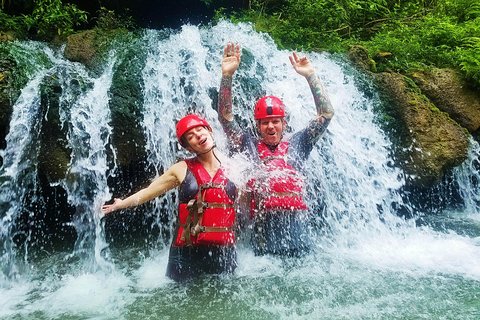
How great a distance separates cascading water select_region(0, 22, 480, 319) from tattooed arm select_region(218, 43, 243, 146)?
345 mm

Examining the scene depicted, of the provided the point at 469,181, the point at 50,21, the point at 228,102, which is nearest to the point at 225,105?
the point at 228,102

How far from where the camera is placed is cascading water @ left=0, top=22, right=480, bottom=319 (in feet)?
11.3

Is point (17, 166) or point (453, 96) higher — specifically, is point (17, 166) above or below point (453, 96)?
below

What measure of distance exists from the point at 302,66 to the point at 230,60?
808 millimetres

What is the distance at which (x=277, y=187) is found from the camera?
398 cm

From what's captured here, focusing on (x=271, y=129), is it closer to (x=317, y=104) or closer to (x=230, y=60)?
(x=317, y=104)

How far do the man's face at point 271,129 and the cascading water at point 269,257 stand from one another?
451mm

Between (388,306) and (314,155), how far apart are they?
2447 mm

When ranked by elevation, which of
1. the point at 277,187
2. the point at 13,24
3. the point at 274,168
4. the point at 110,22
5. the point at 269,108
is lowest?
the point at 277,187

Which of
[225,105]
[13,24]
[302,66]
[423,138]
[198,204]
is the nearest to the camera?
[198,204]

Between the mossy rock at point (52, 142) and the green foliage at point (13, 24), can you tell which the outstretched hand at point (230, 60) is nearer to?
Result: the mossy rock at point (52, 142)

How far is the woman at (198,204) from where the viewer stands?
356 cm

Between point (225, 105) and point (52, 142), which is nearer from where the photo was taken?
point (225, 105)

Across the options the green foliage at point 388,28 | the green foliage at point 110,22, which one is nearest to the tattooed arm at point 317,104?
the green foliage at point 388,28
